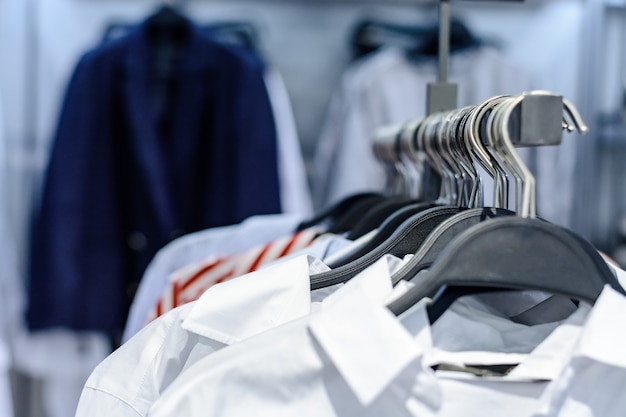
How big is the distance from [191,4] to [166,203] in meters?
0.54

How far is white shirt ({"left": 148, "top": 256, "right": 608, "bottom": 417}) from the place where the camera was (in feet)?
1.39

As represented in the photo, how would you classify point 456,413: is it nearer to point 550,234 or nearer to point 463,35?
point 550,234

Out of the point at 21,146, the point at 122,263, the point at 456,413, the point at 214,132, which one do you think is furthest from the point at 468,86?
the point at 456,413

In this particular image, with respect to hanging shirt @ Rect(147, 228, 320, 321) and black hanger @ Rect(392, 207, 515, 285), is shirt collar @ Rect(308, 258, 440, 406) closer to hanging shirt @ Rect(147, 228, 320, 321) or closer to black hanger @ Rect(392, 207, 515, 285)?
black hanger @ Rect(392, 207, 515, 285)

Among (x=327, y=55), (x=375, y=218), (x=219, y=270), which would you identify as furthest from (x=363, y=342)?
(x=327, y=55)

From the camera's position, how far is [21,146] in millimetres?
1551

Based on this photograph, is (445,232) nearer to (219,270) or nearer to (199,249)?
(219,270)

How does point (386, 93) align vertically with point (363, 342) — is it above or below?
above

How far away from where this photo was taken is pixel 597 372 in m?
0.46

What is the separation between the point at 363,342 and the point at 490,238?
104 millimetres

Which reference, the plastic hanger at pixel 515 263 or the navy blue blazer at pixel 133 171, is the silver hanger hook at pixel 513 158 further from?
the navy blue blazer at pixel 133 171

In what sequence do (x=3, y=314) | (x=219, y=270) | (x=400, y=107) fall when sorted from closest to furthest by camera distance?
(x=219, y=270) < (x=3, y=314) < (x=400, y=107)

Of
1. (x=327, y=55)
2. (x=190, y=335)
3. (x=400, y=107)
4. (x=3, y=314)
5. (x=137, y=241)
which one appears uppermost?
(x=327, y=55)

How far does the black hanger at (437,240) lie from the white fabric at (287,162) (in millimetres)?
832
